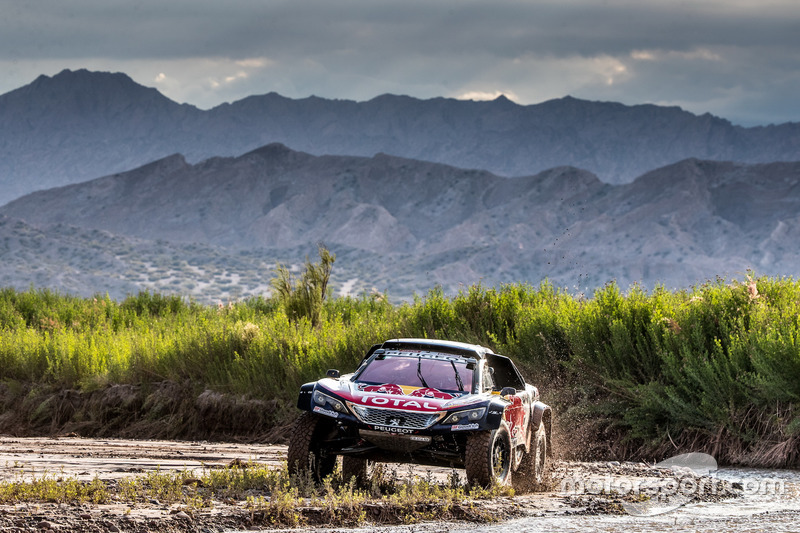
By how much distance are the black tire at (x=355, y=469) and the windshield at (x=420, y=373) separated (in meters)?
0.83

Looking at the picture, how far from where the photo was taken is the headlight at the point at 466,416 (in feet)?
35.2

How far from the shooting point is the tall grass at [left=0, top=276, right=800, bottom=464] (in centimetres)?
1716

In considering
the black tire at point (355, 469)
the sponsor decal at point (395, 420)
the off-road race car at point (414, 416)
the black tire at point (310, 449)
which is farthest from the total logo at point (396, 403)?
the black tire at point (355, 469)

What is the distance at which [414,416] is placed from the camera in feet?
35.2

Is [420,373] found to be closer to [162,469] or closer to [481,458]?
[481,458]

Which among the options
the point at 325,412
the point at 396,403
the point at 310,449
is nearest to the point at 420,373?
the point at 396,403

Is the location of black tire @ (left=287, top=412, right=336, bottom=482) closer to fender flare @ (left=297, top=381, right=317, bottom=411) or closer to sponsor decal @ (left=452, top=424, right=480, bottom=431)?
fender flare @ (left=297, top=381, right=317, bottom=411)

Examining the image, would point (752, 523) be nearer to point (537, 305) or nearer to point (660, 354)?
point (660, 354)

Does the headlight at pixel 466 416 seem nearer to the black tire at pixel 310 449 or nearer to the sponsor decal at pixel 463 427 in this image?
the sponsor decal at pixel 463 427

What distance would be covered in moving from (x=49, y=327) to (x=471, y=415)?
20587mm

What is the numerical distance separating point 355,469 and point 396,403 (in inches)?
46.3

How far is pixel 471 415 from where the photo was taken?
10.8 metres

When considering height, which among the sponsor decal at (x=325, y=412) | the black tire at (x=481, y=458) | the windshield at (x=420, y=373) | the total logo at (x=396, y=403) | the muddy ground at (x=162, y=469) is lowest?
the muddy ground at (x=162, y=469)

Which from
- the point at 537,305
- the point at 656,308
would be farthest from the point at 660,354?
the point at 537,305
